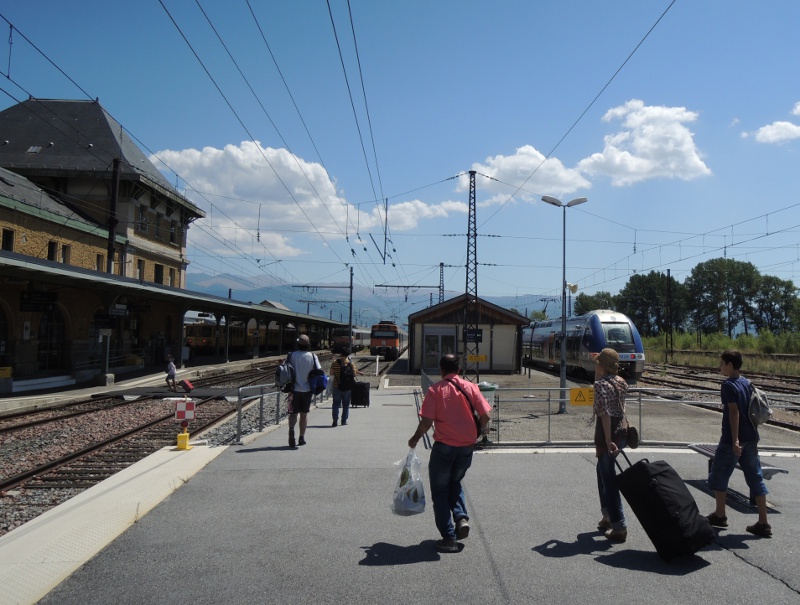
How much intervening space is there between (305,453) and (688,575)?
18.2 ft

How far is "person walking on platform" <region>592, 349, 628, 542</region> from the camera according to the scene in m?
5.17

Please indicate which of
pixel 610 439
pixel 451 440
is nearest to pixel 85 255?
pixel 451 440

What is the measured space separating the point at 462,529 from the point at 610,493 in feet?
3.98

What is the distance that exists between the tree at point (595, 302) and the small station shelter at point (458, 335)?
8285cm

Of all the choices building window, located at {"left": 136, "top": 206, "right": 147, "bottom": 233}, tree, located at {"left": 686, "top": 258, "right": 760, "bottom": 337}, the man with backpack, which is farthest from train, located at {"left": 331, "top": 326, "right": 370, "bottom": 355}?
tree, located at {"left": 686, "top": 258, "right": 760, "bottom": 337}

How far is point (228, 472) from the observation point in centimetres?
760

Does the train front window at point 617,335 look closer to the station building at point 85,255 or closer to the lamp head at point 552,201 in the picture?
the lamp head at point 552,201

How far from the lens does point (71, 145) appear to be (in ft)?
137

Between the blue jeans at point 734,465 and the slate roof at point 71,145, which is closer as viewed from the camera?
the blue jeans at point 734,465

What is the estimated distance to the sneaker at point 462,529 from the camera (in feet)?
16.7

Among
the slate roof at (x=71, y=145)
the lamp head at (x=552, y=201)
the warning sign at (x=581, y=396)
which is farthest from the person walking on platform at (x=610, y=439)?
the slate roof at (x=71, y=145)

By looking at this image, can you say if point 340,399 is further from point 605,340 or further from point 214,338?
point 214,338

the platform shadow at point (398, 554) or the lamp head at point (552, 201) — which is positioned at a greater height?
the lamp head at point (552, 201)

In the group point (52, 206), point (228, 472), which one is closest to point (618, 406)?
point (228, 472)
